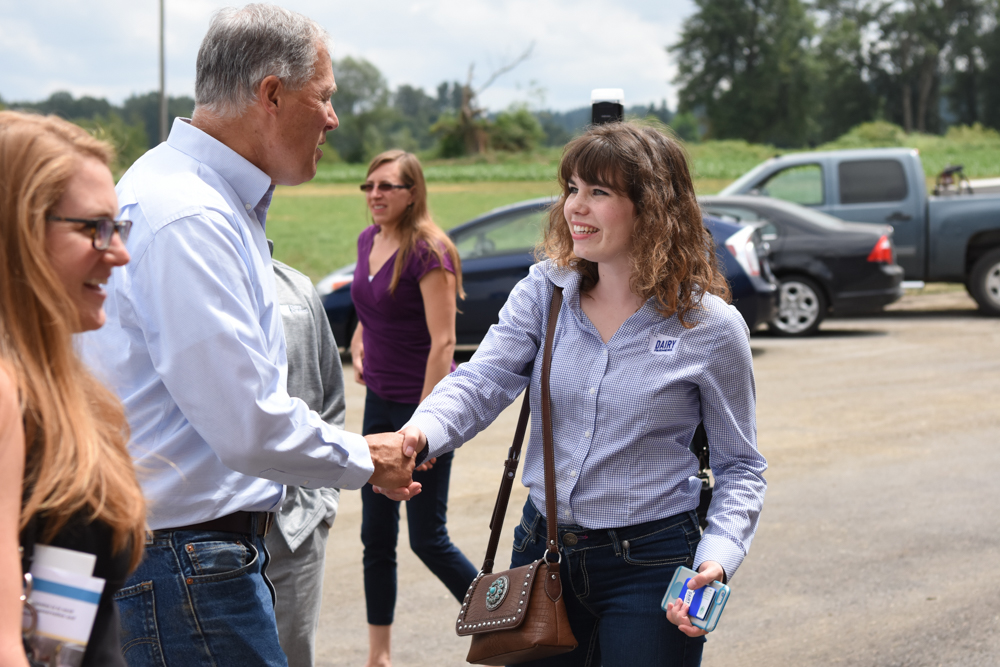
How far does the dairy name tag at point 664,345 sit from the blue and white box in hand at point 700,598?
0.52 m

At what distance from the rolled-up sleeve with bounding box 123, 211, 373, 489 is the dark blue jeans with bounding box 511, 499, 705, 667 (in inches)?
29.8

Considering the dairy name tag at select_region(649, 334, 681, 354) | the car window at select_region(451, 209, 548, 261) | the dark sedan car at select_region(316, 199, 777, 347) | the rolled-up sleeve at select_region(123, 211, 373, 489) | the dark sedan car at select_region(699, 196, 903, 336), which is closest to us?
the rolled-up sleeve at select_region(123, 211, 373, 489)

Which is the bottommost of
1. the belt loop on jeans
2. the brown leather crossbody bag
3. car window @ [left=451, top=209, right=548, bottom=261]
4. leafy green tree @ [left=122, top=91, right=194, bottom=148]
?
the brown leather crossbody bag

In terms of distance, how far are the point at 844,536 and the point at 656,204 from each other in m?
3.61

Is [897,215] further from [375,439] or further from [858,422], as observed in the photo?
[375,439]

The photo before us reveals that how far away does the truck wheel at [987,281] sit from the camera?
43.3 feet

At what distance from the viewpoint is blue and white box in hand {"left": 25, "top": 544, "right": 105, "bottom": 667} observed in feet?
4.61

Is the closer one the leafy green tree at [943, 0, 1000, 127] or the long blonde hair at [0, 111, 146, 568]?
the long blonde hair at [0, 111, 146, 568]

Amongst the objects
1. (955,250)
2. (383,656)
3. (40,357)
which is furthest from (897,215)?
(40,357)

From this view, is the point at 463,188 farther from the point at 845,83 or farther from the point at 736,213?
the point at 845,83

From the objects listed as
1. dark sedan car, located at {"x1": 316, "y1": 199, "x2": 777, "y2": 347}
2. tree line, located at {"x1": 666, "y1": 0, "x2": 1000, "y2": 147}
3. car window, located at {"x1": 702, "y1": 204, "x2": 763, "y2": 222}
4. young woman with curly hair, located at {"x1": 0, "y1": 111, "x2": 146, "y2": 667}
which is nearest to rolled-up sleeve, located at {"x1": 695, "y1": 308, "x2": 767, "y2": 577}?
young woman with curly hair, located at {"x1": 0, "y1": 111, "x2": 146, "y2": 667}

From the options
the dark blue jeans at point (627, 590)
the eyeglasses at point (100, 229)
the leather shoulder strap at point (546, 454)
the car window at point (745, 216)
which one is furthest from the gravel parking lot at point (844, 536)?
the eyeglasses at point (100, 229)

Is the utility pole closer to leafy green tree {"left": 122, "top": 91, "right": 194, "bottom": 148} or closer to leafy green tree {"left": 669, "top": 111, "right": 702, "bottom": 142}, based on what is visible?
leafy green tree {"left": 122, "top": 91, "right": 194, "bottom": 148}

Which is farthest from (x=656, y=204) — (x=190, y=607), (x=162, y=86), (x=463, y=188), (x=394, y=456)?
(x=463, y=188)
